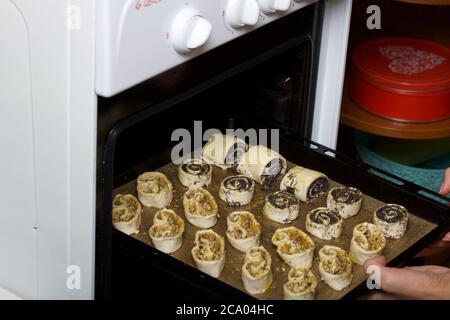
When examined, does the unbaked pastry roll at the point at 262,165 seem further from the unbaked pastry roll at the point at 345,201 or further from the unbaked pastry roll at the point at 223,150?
the unbaked pastry roll at the point at 345,201

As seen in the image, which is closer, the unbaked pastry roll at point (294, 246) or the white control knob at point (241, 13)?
the white control knob at point (241, 13)

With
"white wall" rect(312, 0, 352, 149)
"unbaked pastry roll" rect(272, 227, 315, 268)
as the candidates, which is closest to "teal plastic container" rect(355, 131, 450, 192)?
"white wall" rect(312, 0, 352, 149)

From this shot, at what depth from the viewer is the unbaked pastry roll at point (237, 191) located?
164cm

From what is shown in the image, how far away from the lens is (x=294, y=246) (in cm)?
151

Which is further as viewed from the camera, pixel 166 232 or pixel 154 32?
pixel 166 232

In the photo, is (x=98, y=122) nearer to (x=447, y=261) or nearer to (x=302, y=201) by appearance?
(x=302, y=201)

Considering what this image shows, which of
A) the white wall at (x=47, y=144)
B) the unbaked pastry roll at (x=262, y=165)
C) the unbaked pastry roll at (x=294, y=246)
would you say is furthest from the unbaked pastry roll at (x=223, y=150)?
the white wall at (x=47, y=144)

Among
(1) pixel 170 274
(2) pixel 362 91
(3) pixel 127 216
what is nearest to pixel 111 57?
(1) pixel 170 274

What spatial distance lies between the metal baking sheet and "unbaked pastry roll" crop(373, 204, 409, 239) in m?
0.02

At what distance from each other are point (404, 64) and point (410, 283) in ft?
2.86

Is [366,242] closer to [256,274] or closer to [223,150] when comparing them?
[256,274]

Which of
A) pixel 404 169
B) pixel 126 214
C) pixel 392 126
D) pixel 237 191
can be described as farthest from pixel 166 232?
pixel 404 169

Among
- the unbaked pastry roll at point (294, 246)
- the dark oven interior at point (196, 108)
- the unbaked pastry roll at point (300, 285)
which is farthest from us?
the unbaked pastry roll at point (294, 246)

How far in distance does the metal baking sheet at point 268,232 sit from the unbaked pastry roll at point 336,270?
0.01 meters
